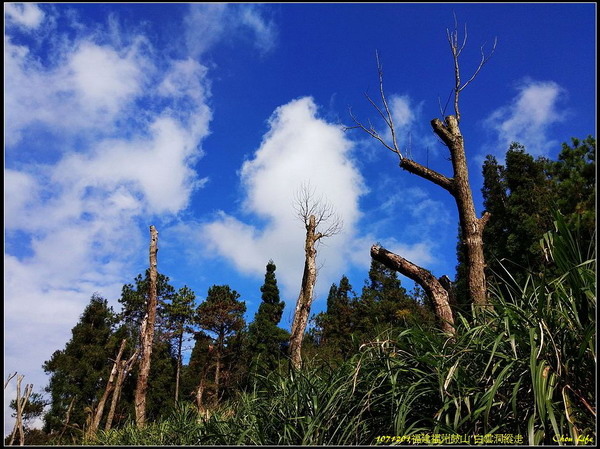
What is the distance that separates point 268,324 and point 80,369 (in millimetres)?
9080

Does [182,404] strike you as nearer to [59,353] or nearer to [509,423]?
[509,423]

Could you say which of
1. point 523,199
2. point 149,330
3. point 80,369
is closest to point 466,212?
point 149,330

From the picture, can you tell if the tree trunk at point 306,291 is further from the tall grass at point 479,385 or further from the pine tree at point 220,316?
the pine tree at point 220,316

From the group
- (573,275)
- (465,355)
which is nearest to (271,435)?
(465,355)

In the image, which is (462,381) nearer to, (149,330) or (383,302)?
(149,330)

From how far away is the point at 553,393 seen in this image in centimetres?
228

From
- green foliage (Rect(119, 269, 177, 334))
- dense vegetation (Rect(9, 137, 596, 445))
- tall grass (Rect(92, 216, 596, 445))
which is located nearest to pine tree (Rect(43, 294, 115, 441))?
green foliage (Rect(119, 269, 177, 334))

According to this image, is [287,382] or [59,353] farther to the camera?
[59,353]

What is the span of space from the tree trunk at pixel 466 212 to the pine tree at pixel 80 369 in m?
19.0

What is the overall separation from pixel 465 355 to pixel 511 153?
2098 cm

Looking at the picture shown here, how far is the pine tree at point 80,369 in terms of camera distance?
19875 millimetres

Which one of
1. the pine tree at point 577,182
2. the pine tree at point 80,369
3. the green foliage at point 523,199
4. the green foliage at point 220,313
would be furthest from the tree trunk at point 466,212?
the green foliage at point 220,313

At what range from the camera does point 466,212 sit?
5734 millimetres

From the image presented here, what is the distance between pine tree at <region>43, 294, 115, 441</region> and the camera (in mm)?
19875
